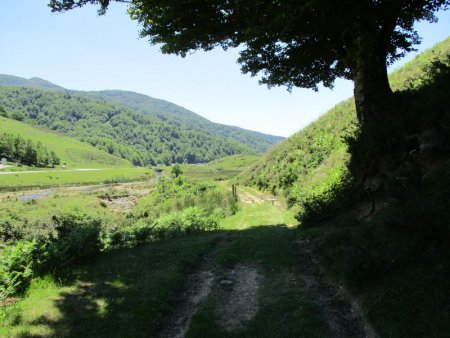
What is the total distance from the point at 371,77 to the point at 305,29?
2.99 m

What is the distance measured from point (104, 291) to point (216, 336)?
12.4 ft

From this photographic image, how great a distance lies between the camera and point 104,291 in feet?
29.9

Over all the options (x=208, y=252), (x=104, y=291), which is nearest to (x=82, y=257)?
(x=104, y=291)

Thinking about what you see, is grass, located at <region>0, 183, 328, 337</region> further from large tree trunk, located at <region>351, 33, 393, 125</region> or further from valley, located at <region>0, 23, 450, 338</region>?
→ large tree trunk, located at <region>351, 33, 393, 125</region>

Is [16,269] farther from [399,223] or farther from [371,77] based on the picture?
[371,77]

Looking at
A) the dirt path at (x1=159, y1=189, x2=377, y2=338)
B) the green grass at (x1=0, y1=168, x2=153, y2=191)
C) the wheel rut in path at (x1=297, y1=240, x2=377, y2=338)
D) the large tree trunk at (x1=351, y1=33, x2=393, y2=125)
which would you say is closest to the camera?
the wheel rut in path at (x1=297, y1=240, x2=377, y2=338)

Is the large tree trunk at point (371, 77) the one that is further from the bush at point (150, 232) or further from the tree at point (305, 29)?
the bush at point (150, 232)

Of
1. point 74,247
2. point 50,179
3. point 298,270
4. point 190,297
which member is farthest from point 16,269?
point 50,179

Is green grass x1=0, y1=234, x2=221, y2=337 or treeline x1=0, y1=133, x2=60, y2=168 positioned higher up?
green grass x1=0, y1=234, x2=221, y2=337

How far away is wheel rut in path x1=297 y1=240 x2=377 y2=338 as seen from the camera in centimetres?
629

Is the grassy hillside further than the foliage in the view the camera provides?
Yes

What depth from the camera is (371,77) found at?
41.1ft

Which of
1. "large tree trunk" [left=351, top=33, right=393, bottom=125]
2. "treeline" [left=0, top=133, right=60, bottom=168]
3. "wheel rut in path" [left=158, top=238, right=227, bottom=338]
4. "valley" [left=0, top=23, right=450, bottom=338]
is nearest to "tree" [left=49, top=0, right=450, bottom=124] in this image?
"large tree trunk" [left=351, top=33, right=393, bottom=125]

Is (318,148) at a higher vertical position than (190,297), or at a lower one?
higher
